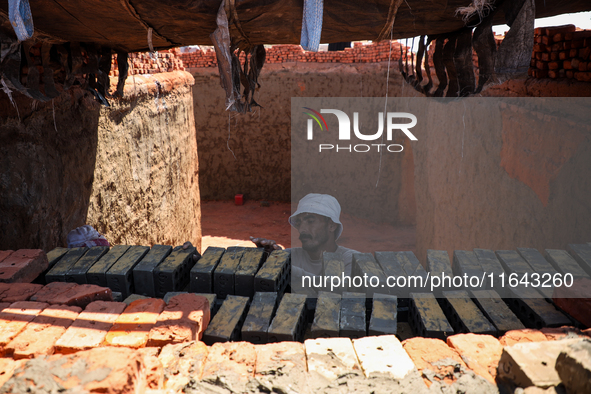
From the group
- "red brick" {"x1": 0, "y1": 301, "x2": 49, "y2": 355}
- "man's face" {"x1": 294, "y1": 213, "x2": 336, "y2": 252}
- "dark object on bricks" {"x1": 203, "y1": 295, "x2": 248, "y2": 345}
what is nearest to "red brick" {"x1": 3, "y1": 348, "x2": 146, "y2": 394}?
"red brick" {"x1": 0, "y1": 301, "x2": 49, "y2": 355}

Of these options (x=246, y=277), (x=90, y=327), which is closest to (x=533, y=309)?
(x=246, y=277)

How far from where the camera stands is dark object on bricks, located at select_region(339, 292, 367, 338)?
232 cm

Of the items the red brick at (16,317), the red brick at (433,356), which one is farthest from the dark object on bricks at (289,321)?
the red brick at (16,317)

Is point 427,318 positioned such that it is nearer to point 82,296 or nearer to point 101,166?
point 82,296

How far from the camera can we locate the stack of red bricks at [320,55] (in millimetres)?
9966

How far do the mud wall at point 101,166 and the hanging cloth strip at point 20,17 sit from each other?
1.13 meters

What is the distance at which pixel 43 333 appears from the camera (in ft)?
6.89

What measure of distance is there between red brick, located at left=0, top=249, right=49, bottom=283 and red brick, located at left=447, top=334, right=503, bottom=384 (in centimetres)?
269

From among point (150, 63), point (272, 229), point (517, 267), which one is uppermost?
point (150, 63)

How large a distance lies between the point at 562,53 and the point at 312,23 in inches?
99.0

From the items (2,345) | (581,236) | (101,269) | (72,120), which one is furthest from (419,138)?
(2,345)

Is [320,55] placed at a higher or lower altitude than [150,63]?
higher

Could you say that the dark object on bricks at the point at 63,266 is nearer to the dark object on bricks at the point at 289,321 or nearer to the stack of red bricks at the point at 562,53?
the dark object on bricks at the point at 289,321

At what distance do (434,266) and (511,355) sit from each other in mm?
1346
